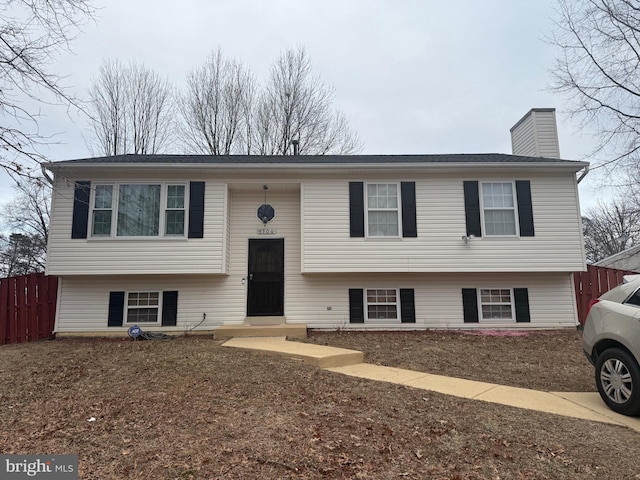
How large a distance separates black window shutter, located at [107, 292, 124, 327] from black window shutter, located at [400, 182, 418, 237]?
7183 millimetres

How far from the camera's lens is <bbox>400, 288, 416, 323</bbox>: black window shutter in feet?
30.3

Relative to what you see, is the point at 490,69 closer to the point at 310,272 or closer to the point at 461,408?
the point at 310,272

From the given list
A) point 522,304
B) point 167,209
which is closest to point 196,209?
point 167,209

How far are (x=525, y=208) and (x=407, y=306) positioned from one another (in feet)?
12.7

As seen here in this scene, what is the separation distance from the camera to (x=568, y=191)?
934cm

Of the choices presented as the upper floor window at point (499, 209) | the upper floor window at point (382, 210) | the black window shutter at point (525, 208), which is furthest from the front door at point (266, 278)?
the black window shutter at point (525, 208)

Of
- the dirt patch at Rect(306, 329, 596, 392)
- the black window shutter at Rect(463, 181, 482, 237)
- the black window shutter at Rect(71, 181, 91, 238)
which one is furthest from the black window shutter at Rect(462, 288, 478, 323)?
the black window shutter at Rect(71, 181, 91, 238)

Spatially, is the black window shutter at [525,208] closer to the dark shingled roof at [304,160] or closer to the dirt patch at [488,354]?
the dark shingled roof at [304,160]

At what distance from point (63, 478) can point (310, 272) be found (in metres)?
6.49

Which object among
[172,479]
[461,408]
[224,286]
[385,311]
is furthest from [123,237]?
[461,408]

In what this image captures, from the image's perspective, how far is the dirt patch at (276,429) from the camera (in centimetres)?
274

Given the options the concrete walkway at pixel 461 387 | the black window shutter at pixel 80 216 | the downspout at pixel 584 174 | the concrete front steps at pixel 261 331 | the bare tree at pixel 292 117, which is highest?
the bare tree at pixel 292 117

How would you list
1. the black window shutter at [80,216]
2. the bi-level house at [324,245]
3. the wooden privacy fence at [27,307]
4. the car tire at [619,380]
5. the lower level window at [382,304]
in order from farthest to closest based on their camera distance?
the lower level window at [382,304] < the bi-level house at [324,245] < the black window shutter at [80,216] < the wooden privacy fence at [27,307] < the car tire at [619,380]

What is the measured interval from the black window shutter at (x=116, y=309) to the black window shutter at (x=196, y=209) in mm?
2377
